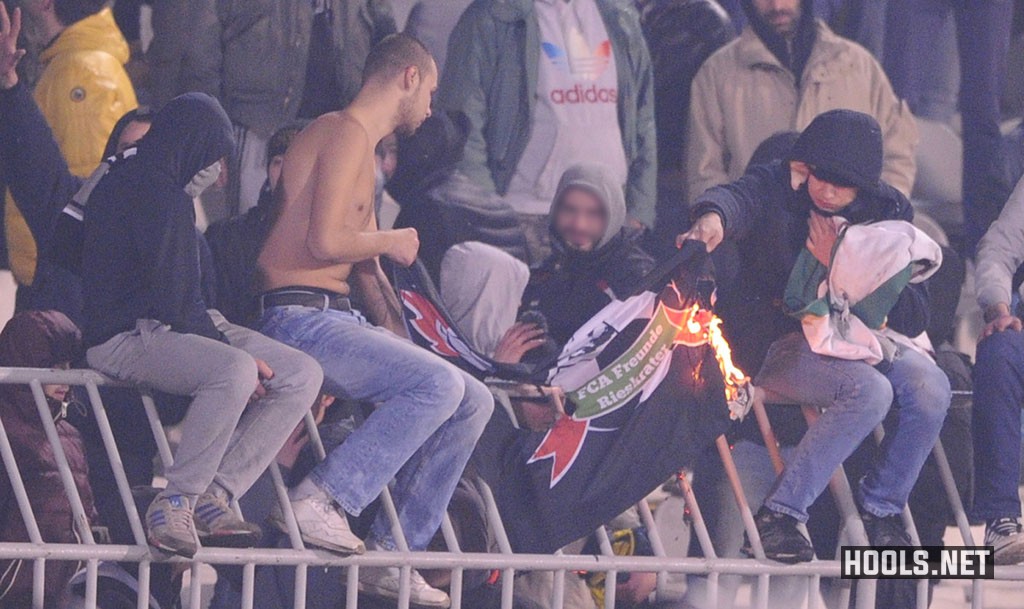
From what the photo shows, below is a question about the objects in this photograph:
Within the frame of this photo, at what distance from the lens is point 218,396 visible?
5836mm

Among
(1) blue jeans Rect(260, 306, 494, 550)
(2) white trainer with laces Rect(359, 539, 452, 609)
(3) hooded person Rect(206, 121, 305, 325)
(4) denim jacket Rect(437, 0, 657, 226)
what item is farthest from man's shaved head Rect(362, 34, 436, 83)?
(2) white trainer with laces Rect(359, 539, 452, 609)

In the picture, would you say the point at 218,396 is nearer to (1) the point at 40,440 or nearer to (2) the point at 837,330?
(1) the point at 40,440

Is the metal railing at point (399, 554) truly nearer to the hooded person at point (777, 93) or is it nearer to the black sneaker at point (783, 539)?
the black sneaker at point (783, 539)

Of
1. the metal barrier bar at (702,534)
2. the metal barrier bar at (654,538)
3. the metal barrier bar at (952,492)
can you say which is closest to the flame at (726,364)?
the metal barrier bar at (702,534)

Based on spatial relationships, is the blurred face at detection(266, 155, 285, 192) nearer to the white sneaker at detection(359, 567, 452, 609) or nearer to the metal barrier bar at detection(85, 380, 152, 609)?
the metal barrier bar at detection(85, 380, 152, 609)

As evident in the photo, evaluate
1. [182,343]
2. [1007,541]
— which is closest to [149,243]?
[182,343]

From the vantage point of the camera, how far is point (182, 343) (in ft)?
19.4

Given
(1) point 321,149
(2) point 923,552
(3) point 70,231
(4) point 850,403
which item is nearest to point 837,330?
(4) point 850,403

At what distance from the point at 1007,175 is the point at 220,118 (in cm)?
343

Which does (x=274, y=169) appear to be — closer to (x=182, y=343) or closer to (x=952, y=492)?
(x=182, y=343)

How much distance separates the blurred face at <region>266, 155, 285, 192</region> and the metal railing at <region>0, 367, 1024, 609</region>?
1.00 metres

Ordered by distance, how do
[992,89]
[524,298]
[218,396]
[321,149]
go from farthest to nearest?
1. [992,89]
2. [524,298]
3. [321,149]
4. [218,396]

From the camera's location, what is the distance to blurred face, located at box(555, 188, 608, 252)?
721cm

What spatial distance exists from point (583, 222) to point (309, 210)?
127 cm
